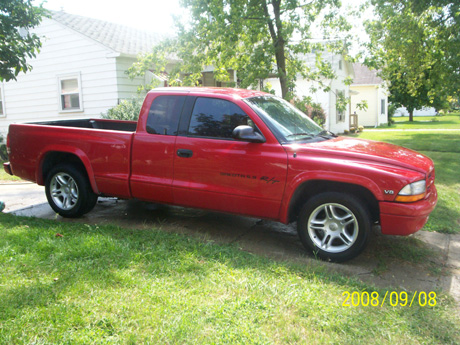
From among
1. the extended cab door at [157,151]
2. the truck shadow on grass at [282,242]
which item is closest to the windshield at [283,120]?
the extended cab door at [157,151]

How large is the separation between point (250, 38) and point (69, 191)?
5510 mm

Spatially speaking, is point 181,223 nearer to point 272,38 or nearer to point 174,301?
point 174,301

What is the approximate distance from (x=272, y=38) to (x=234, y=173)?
5.57 metres

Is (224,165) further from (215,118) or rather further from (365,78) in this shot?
(365,78)

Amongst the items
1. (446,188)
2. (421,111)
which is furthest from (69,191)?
(421,111)

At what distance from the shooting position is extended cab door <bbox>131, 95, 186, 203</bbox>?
17.3ft

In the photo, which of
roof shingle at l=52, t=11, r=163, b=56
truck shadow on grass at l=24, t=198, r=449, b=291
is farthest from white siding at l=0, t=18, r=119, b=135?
truck shadow on grass at l=24, t=198, r=449, b=291

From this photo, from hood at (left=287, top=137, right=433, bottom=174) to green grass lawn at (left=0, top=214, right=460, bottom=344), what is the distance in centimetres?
124

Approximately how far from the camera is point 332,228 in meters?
4.46

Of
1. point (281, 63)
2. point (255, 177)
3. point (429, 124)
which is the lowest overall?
point (429, 124)

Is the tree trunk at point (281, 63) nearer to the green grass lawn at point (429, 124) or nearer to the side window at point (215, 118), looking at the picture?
the side window at point (215, 118)

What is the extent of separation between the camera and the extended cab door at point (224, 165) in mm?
4672

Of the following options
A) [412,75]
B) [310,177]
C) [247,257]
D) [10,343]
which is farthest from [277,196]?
[412,75]

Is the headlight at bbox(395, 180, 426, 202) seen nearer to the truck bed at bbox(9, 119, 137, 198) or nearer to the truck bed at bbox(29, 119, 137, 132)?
the truck bed at bbox(9, 119, 137, 198)
